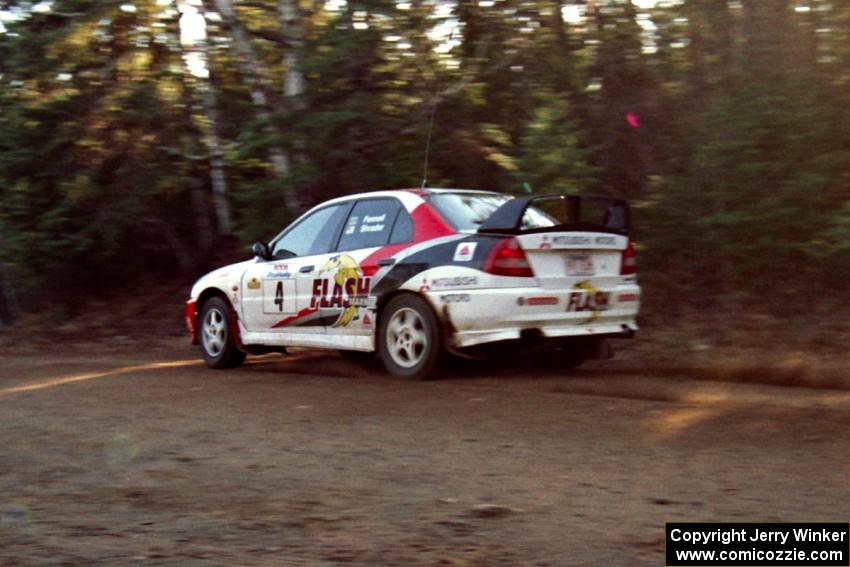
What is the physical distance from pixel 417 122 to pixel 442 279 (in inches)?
235

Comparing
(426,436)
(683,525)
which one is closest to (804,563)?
(683,525)

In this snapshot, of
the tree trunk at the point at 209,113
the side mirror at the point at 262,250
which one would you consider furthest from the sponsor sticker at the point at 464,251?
the tree trunk at the point at 209,113

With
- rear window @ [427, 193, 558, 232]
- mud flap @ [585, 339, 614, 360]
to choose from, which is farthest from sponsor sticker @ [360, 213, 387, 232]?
mud flap @ [585, 339, 614, 360]

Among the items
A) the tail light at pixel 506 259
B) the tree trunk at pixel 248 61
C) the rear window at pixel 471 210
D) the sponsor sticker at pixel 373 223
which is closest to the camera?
the tail light at pixel 506 259

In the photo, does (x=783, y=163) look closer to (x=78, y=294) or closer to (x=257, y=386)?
(x=257, y=386)

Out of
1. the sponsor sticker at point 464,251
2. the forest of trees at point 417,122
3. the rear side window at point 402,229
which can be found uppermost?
the forest of trees at point 417,122

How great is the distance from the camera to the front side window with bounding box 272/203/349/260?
33.8ft

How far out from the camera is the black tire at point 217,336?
11320 millimetres

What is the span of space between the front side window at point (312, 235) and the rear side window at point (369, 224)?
0.58 feet

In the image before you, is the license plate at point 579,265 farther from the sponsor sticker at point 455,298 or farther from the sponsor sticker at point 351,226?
the sponsor sticker at point 351,226

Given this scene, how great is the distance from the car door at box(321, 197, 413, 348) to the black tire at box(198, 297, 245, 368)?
5.39 feet

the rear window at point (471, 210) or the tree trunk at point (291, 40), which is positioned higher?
the tree trunk at point (291, 40)

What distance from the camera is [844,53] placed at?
1134 cm

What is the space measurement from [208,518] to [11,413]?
13.3 feet
